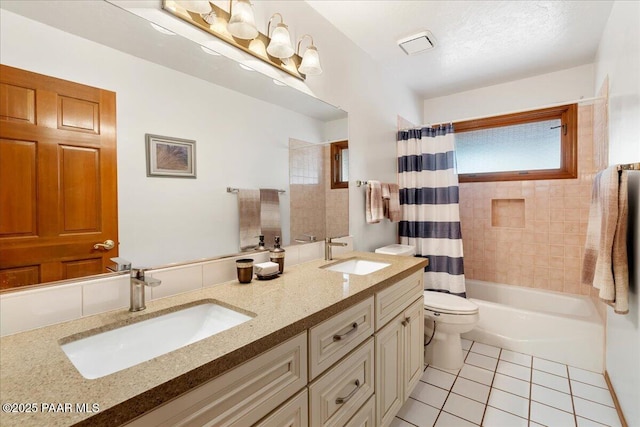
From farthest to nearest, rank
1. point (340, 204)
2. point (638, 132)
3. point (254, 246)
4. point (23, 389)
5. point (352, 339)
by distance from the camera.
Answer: point (340, 204), point (254, 246), point (638, 132), point (352, 339), point (23, 389)

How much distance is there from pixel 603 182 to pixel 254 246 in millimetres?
1790

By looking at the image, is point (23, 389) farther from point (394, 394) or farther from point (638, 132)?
point (638, 132)

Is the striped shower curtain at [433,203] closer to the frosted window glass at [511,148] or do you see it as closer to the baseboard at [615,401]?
the frosted window glass at [511,148]

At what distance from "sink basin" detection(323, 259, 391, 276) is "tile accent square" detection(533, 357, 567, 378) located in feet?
4.79

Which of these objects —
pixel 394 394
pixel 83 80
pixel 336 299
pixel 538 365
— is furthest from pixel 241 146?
pixel 538 365

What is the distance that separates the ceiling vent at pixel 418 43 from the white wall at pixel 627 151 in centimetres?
100

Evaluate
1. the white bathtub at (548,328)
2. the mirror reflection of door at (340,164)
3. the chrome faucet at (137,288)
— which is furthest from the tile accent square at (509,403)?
the chrome faucet at (137,288)

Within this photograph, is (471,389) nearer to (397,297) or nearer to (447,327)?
(447,327)

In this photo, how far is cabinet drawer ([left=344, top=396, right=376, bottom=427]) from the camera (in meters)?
1.12

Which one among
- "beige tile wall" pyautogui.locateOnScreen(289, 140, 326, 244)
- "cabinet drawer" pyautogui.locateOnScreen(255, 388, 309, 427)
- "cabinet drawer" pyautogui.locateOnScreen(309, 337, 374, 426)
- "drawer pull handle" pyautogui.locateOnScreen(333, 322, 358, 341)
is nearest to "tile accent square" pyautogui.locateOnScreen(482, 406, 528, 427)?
"cabinet drawer" pyautogui.locateOnScreen(309, 337, 374, 426)

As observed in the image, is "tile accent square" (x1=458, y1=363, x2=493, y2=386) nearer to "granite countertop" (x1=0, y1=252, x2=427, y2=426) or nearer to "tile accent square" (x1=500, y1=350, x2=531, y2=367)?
"tile accent square" (x1=500, y1=350, x2=531, y2=367)

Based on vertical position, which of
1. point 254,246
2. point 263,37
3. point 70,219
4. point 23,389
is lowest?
point 23,389

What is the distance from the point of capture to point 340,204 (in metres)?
2.03

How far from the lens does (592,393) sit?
5.74 ft
